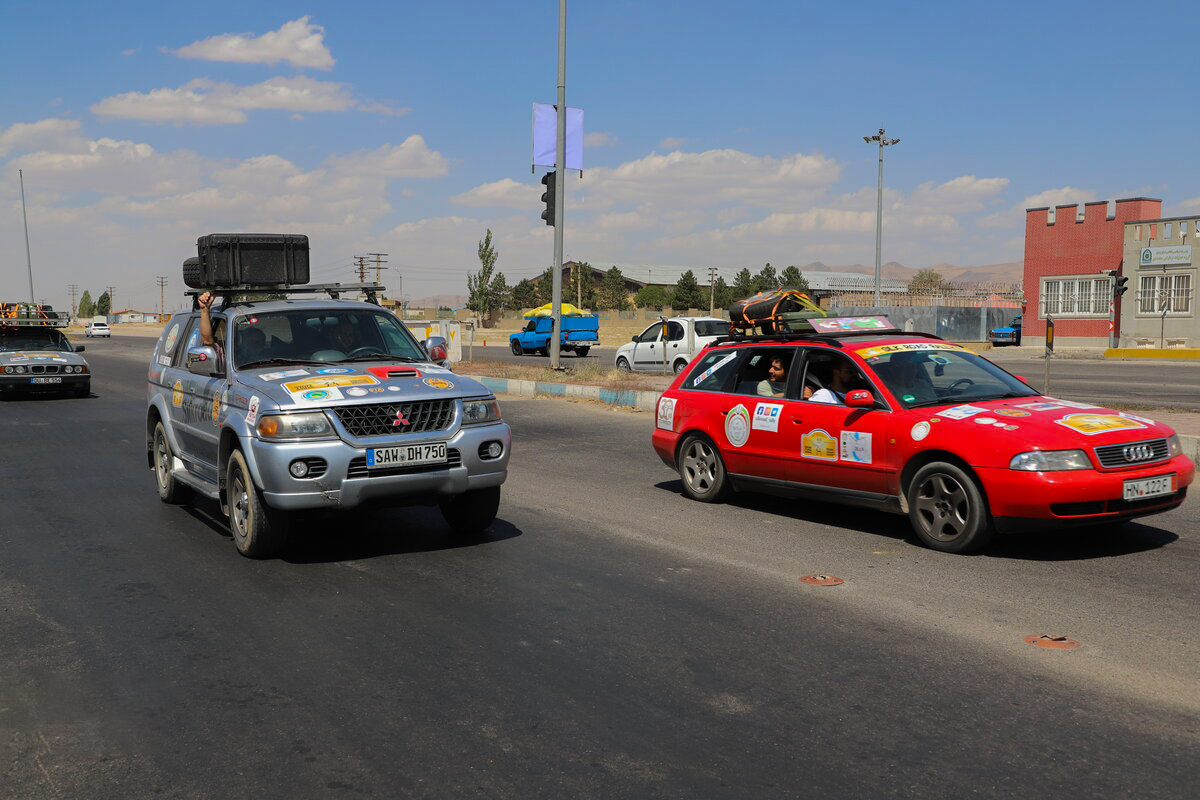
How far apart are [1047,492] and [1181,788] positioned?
3199 mm

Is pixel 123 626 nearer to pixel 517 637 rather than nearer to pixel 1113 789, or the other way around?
pixel 517 637

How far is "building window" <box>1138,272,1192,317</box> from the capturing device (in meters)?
41.0

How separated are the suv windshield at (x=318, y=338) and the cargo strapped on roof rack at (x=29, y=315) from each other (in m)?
15.4

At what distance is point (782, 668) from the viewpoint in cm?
463

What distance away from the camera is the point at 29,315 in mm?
21406

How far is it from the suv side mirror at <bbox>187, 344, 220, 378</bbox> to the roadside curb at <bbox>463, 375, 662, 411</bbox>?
989 cm

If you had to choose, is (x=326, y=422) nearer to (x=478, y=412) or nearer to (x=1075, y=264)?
(x=478, y=412)

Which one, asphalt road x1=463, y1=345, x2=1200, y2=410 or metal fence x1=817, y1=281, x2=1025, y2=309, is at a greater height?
metal fence x1=817, y1=281, x2=1025, y2=309

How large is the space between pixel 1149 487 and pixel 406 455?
4.76 m

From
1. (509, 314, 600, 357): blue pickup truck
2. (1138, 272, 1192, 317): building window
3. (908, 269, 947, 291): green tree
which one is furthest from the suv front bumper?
(908, 269, 947, 291): green tree

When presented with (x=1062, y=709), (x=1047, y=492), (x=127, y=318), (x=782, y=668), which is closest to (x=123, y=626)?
(x=782, y=668)

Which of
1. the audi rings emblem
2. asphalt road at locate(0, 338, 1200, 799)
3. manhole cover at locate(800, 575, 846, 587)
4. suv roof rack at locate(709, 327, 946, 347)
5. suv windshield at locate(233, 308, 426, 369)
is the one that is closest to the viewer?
asphalt road at locate(0, 338, 1200, 799)

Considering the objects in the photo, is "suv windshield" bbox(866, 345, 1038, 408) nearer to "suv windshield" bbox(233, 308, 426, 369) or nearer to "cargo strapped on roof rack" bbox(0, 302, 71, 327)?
"suv windshield" bbox(233, 308, 426, 369)

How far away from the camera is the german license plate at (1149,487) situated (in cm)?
654
